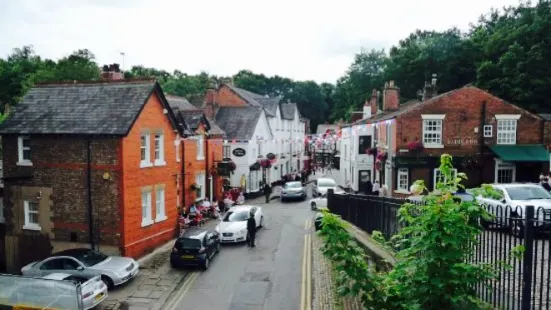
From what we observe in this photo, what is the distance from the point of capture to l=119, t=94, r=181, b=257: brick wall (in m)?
20.0

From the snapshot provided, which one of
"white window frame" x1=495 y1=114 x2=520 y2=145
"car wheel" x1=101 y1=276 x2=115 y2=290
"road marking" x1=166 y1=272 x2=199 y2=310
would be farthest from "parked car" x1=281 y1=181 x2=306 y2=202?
"car wheel" x1=101 y1=276 x2=115 y2=290

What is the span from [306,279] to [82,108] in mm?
13986

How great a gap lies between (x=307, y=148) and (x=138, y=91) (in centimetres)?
5435

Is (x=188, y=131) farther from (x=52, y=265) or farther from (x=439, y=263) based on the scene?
(x=439, y=263)

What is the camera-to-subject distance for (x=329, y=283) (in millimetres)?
14477

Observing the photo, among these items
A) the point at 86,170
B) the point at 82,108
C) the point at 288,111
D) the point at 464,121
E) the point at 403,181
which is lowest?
the point at 403,181

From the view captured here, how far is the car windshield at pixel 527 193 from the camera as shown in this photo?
15781mm

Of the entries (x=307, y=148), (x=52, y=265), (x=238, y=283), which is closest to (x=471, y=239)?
(x=238, y=283)

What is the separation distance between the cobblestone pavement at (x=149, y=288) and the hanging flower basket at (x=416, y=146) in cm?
1658

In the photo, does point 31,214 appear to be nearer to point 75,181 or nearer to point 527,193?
point 75,181

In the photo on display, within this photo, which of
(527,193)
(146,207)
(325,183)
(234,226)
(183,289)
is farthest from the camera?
(325,183)

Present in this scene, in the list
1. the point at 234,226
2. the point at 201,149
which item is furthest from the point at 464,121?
the point at 201,149

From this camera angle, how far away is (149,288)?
54.3 ft

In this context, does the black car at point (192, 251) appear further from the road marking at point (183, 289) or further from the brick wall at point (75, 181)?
the brick wall at point (75, 181)
